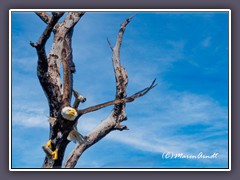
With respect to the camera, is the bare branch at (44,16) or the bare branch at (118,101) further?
the bare branch at (44,16)

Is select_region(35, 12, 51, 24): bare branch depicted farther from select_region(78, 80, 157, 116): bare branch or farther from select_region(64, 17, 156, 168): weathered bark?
select_region(78, 80, 157, 116): bare branch

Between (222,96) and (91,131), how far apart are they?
1059 mm

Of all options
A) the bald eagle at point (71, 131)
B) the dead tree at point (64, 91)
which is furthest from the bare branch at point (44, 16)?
the bald eagle at point (71, 131)

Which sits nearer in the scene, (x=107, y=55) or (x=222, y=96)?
(x=222, y=96)

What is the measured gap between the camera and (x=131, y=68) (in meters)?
4.18

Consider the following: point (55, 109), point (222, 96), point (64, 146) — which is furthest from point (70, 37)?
point (222, 96)

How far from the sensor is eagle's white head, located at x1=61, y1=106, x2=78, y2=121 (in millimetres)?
3875

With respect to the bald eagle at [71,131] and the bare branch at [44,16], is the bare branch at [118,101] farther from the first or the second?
the bare branch at [44,16]

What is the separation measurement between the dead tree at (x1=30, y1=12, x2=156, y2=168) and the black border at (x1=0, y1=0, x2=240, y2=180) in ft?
0.36

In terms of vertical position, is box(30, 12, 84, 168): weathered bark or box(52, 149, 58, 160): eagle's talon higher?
box(30, 12, 84, 168): weathered bark
